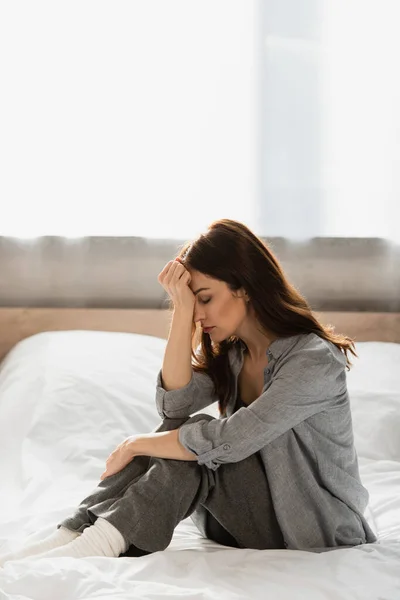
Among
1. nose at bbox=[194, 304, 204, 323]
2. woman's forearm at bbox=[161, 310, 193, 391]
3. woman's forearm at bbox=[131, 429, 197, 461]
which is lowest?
woman's forearm at bbox=[131, 429, 197, 461]

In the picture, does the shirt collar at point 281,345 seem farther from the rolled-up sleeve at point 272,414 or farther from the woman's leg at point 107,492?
the woman's leg at point 107,492

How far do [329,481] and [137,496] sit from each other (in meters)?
0.36

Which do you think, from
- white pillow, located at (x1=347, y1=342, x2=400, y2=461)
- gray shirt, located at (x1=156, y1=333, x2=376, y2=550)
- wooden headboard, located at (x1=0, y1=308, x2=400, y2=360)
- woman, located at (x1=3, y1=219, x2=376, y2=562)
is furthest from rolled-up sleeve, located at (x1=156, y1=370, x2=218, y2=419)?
wooden headboard, located at (x1=0, y1=308, x2=400, y2=360)

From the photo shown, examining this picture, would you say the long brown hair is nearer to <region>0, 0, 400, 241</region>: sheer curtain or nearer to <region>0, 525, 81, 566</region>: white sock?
<region>0, 525, 81, 566</region>: white sock

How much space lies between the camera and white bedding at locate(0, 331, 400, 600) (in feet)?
4.33

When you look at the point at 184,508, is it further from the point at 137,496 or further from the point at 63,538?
the point at 63,538

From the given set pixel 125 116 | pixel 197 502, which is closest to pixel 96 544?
pixel 197 502

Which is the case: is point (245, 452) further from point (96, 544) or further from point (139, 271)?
point (139, 271)

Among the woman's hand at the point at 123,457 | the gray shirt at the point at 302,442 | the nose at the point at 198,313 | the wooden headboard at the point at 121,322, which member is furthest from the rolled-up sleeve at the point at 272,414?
the wooden headboard at the point at 121,322

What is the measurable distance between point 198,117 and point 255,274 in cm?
128

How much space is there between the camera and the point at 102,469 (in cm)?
203

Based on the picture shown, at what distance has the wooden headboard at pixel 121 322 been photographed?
2.77 m

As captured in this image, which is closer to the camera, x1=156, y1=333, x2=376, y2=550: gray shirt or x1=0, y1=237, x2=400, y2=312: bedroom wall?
x1=156, y1=333, x2=376, y2=550: gray shirt

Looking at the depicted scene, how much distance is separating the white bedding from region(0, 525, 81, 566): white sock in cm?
8
